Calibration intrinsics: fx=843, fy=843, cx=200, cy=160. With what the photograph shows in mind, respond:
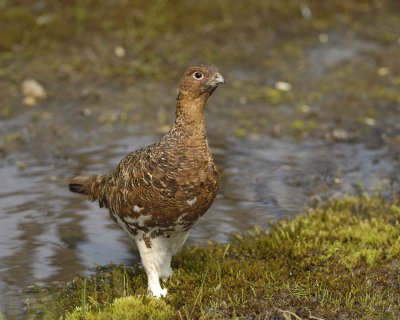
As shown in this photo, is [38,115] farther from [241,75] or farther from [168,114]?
[241,75]

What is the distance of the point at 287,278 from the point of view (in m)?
6.14

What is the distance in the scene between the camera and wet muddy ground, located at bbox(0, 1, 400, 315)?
300 inches

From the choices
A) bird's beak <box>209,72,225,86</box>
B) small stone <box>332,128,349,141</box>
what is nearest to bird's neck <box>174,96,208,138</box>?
bird's beak <box>209,72,225,86</box>

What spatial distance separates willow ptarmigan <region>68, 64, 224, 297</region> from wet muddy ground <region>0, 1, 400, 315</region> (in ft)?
3.18

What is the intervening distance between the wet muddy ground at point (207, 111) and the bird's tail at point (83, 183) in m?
0.57

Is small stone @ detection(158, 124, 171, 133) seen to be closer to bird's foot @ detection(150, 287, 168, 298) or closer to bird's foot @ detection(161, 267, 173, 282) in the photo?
bird's foot @ detection(161, 267, 173, 282)

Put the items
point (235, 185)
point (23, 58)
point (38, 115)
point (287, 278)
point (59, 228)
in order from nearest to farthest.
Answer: point (287, 278)
point (59, 228)
point (235, 185)
point (38, 115)
point (23, 58)

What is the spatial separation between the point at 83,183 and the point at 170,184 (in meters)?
1.40

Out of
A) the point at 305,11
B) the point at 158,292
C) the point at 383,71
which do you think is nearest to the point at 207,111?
the point at 383,71

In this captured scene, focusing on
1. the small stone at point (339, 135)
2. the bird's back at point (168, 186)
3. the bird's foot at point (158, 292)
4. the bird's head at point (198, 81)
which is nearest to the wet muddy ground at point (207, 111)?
the small stone at point (339, 135)

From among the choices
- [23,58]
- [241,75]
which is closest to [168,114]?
[241,75]

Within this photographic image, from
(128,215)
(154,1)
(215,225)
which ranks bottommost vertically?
(215,225)

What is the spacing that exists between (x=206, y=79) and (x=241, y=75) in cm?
535

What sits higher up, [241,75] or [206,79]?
[206,79]
